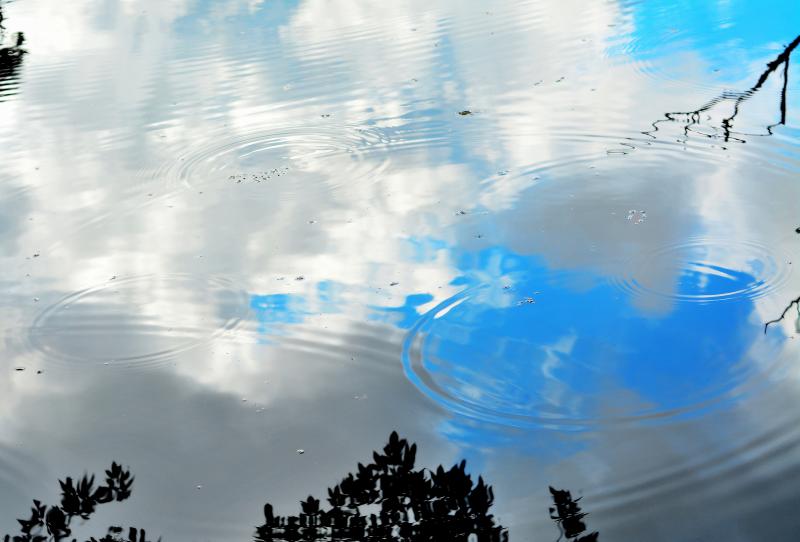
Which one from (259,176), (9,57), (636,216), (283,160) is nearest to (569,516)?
(636,216)

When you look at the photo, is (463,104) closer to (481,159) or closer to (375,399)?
(481,159)

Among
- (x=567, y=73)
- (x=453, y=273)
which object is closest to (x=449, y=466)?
(x=453, y=273)

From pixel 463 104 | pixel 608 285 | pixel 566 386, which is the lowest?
pixel 566 386

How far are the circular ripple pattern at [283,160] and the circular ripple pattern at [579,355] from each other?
1.51m

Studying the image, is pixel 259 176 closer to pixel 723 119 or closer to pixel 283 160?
pixel 283 160

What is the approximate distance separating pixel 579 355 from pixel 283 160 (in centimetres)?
242

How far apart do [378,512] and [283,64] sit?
472cm

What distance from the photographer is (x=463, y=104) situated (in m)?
5.66

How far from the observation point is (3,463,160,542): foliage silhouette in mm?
2795

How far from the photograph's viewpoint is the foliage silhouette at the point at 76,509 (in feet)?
9.17

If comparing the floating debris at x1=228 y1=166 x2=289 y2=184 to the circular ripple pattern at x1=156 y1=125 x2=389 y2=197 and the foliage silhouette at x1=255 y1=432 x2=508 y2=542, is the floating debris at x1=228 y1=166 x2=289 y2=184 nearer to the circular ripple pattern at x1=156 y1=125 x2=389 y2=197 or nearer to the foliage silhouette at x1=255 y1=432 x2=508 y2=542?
the circular ripple pattern at x1=156 y1=125 x2=389 y2=197

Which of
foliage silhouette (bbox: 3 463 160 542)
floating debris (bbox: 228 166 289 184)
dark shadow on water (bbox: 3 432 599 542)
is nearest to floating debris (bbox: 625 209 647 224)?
dark shadow on water (bbox: 3 432 599 542)

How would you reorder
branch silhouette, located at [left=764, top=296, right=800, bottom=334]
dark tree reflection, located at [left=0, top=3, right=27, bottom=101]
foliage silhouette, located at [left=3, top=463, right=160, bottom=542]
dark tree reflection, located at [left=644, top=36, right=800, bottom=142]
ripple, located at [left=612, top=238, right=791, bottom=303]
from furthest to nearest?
1. dark tree reflection, located at [left=0, top=3, right=27, bottom=101]
2. dark tree reflection, located at [left=644, top=36, right=800, bottom=142]
3. ripple, located at [left=612, top=238, right=791, bottom=303]
4. branch silhouette, located at [left=764, top=296, right=800, bottom=334]
5. foliage silhouette, located at [left=3, top=463, right=160, bottom=542]

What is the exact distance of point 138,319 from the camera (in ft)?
12.6
